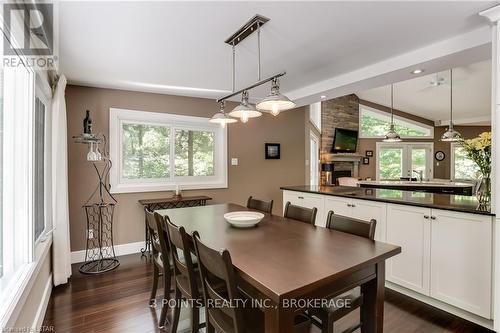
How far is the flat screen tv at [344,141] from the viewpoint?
770cm

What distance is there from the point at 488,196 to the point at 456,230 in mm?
378

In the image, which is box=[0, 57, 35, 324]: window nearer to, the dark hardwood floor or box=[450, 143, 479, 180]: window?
the dark hardwood floor

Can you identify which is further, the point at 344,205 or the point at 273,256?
the point at 344,205

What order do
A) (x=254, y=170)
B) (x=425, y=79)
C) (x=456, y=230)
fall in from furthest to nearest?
(x=425, y=79), (x=254, y=170), (x=456, y=230)

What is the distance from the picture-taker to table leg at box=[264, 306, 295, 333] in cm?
105

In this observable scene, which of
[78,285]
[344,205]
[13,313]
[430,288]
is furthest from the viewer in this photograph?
[344,205]

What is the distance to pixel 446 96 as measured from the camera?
6930 millimetres

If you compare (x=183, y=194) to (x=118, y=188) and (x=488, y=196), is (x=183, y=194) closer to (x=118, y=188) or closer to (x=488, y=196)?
(x=118, y=188)

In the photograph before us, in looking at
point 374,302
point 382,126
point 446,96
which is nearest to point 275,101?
point 374,302

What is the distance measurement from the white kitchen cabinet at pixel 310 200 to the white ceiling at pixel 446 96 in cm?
355

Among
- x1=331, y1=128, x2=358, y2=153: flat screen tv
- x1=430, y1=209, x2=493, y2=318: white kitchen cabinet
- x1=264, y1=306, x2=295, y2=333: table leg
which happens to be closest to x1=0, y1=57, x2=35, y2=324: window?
x1=264, y1=306, x2=295, y2=333: table leg

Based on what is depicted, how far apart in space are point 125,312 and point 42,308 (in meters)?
0.65

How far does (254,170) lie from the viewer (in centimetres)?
494

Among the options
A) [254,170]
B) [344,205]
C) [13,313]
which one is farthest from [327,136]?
[13,313]
